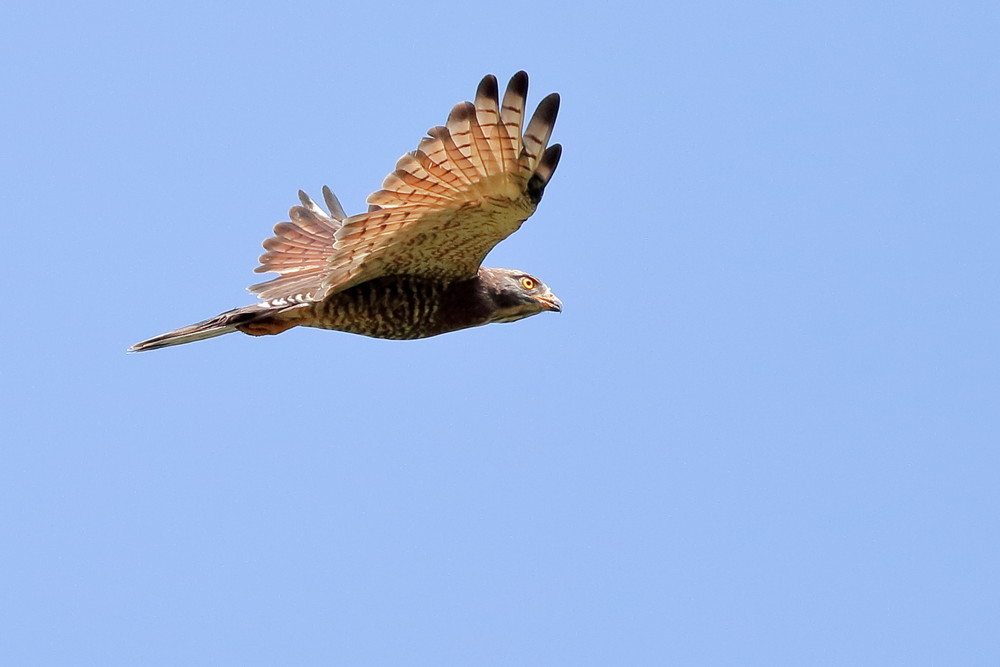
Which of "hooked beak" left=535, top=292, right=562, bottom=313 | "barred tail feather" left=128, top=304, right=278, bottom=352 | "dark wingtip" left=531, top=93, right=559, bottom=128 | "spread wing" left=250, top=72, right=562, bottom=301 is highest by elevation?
"dark wingtip" left=531, top=93, right=559, bottom=128

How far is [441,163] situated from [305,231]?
364cm

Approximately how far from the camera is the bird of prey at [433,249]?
8.38 m

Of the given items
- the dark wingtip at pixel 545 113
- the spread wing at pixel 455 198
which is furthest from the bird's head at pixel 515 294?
the dark wingtip at pixel 545 113

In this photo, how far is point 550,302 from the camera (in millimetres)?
10734

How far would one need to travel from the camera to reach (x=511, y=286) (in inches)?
A: 414

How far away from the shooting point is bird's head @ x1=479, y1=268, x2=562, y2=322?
34.2 ft

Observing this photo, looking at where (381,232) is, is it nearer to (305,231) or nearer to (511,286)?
(511,286)

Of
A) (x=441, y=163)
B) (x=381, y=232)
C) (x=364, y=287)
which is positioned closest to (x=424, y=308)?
(x=364, y=287)

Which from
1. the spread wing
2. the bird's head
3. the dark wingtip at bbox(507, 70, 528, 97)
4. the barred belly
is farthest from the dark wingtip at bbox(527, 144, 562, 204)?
the bird's head

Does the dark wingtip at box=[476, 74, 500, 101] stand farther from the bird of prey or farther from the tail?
the tail

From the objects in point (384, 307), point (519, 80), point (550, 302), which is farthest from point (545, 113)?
point (550, 302)

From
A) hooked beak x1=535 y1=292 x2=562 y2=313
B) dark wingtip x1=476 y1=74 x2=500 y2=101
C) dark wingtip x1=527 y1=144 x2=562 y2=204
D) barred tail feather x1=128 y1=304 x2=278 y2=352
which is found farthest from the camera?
hooked beak x1=535 y1=292 x2=562 y2=313

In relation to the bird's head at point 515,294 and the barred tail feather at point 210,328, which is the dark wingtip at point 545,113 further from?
the barred tail feather at point 210,328

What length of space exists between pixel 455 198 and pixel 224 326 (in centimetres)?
210
